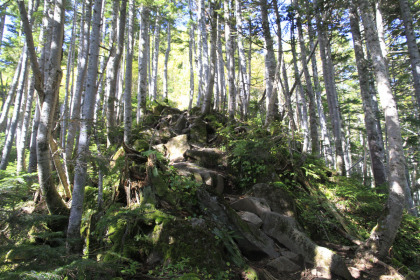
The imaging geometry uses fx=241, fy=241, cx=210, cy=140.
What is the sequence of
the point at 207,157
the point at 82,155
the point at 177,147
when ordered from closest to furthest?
the point at 82,155
the point at 207,157
the point at 177,147

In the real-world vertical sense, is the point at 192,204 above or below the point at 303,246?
above

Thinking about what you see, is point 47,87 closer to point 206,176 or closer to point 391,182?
point 206,176

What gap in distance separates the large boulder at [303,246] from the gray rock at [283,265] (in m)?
0.36

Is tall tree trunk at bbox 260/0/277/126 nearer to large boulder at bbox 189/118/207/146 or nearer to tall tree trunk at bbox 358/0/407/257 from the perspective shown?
large boulder at bbox 189/118/207/146

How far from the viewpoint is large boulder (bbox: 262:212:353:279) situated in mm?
4258

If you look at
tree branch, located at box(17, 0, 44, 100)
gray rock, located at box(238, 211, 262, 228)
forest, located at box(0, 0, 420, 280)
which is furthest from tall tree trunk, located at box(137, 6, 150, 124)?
gray rock, located at box(238, 211, 262, 228)

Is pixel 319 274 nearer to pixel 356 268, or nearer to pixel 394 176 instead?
pixel 356 268

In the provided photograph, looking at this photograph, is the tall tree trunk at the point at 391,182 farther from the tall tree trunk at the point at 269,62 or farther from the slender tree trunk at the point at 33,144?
the slender tree trunk at the point at 33,144

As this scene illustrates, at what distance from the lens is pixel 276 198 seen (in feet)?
20.1

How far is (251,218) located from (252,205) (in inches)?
20.9

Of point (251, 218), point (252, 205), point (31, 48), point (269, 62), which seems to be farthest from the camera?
point (269, 62)

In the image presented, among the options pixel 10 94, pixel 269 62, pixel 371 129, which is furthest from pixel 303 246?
pixel 10 94

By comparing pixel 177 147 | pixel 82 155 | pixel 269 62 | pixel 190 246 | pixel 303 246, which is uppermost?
pixel 269 62

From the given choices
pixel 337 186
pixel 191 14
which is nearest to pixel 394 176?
pixel 337 186
